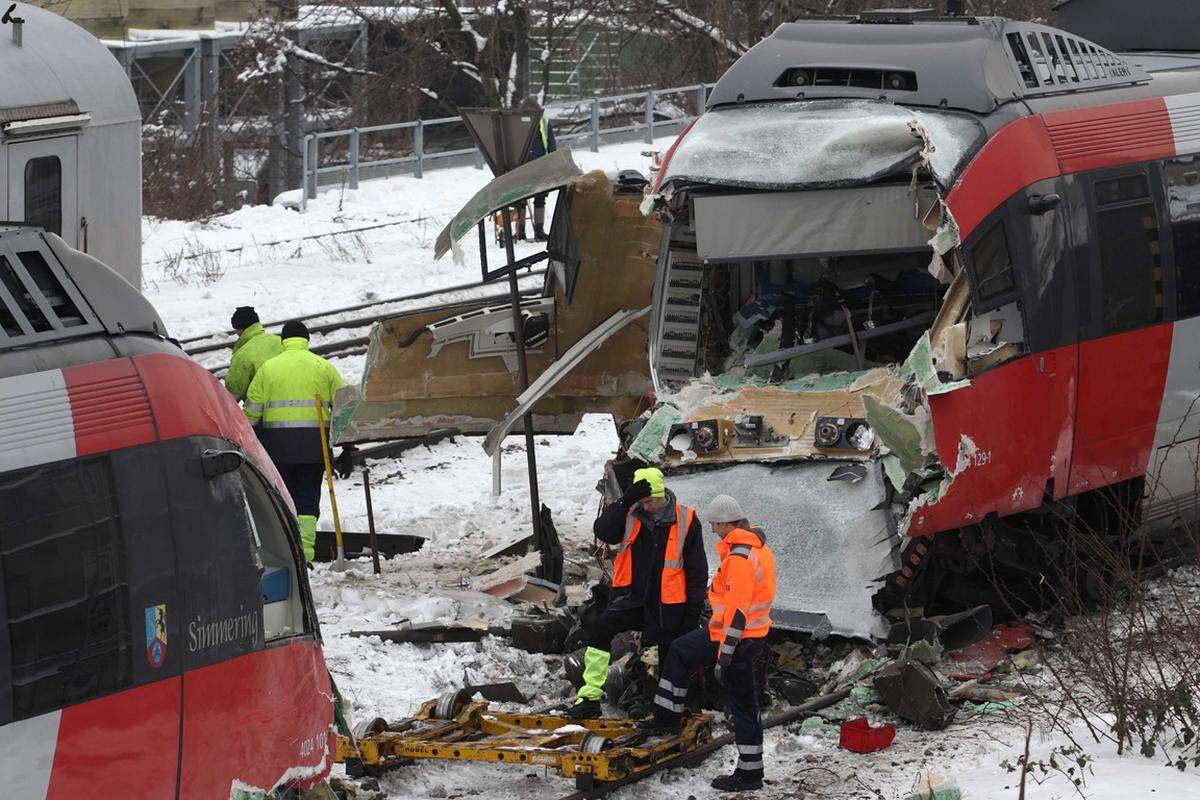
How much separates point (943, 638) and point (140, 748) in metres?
5.63

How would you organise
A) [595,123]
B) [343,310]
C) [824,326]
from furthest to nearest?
[595,123]
[343,310]
[824,326]

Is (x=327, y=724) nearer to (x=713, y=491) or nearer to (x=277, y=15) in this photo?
(x=713, y=491)

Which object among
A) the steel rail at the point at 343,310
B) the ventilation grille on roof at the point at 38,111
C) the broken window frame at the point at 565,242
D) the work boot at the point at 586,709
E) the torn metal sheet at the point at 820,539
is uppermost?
the ventilation grille on roof at the point at 38,111

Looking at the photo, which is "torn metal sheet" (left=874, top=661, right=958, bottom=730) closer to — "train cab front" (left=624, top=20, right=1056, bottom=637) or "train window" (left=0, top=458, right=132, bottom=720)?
"train cab front" (left=624, top=20, right=1056, bottom=637)

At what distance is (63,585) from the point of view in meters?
5.98

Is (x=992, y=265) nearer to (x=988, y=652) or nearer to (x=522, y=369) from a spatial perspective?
(x=988, y=652)

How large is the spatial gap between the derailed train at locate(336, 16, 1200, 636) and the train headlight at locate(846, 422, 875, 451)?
0.04 ft

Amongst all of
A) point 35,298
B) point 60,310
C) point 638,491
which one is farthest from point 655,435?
point 35,298

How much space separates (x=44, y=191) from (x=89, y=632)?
299 inches

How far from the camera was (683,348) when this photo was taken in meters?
11.8

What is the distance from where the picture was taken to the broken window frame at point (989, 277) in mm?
10336

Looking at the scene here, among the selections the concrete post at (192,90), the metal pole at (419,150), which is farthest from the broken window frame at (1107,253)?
the concrete post at (192,90)

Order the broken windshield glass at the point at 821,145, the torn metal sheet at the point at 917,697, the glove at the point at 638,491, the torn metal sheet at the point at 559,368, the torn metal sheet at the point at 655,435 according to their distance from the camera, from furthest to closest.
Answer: the torn metal sheet at the point at 559,368 → the torn metal sheet at the point at 655,435 → the broken windshield glass at the point at 821,145 → the torn metal sheet at the point at 917,697 → the glove at the point at 638,491

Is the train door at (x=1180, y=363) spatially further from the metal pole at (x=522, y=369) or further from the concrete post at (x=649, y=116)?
the concrete post at (x=649, y=116)
